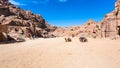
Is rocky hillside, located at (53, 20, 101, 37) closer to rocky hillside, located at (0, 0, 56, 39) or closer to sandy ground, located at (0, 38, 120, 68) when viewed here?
rocky hillside, located at (0, 0, 56, 39)

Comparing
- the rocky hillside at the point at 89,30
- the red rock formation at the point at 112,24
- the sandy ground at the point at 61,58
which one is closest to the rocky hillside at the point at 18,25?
the rocky hillside at the point at 89,30

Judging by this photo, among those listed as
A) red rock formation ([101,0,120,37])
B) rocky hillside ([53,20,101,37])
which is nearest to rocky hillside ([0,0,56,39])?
rocky hillside ([53,20,101,37])

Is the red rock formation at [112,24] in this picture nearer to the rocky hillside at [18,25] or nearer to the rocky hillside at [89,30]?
the rocky hillside at [89,30]

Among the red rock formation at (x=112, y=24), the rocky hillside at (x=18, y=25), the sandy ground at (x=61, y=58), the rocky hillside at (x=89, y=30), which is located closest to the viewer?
the sandy ground at (x=61, y=58)

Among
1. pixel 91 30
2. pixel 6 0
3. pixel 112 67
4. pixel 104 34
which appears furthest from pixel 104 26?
pixel 6 0

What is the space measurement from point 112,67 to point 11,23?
81.7m

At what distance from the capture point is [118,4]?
53031 mm

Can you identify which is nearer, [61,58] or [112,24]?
[61,58]

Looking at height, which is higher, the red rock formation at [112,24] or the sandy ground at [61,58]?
the red rock formation at [112,24]

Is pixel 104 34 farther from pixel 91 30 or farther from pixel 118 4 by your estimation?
pixel 91 30

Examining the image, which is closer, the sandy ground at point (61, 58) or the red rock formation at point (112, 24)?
the sandy ground at point (61, 58)

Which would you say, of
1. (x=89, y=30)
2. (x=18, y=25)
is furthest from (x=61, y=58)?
(x=18, y=25)

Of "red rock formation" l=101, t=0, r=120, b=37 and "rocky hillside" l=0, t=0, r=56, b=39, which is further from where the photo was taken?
"rocky hillside" l=0, t=0, r=56, b=39

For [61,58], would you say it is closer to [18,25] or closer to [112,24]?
[112,24]
